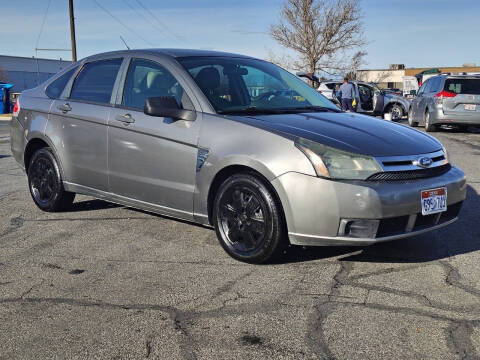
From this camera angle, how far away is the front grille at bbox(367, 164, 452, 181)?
387 centimetres

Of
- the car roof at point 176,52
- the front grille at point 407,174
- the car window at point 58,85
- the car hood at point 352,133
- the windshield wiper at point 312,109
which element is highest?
the car roof at point 176,52

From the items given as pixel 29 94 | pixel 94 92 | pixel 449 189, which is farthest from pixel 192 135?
pixel 29 94

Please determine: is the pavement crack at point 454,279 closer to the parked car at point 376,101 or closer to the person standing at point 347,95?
the person standing at point 347,95

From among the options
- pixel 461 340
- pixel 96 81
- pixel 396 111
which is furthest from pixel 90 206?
pixel 396 111

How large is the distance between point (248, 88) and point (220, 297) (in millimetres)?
2168

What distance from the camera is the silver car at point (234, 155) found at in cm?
388

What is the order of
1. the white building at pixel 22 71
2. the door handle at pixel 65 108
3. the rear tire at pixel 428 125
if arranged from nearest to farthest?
the door handle at pixel 65 108 < the rear tire at pixel 428 125 < the white building at pixel 22 71

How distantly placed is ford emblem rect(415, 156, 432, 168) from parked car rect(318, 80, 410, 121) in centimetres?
1666

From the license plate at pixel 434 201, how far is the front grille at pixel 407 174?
120 mm

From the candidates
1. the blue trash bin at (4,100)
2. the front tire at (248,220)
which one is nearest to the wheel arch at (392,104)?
the front tire at (248,220)

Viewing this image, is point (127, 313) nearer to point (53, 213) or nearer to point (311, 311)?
point (311, 311)

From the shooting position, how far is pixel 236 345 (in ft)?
9.52

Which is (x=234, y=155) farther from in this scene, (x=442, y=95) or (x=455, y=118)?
(x=442, y=95)

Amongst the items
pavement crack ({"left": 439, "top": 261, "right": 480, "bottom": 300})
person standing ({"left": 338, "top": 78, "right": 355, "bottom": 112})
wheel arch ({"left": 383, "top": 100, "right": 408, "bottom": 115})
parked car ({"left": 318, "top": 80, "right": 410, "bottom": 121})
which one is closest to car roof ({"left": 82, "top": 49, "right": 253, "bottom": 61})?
pavement crack ({"left": 439, "top": 261, "right": 480, "bottom": 300})
